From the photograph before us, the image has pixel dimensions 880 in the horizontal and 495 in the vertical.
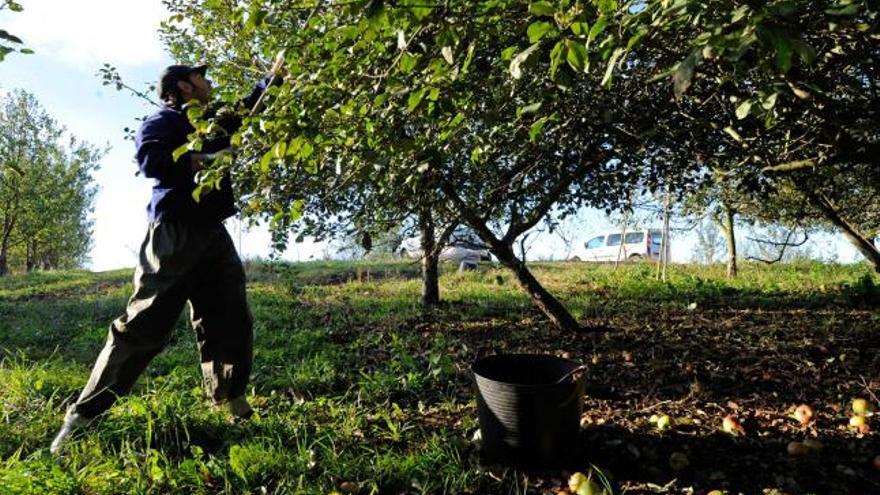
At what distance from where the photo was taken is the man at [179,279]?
8.48 ft

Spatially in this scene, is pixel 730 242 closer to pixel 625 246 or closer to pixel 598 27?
pixel 625 246

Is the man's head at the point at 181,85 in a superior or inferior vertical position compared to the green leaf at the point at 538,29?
superior

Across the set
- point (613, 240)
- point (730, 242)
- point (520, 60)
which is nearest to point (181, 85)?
point (520, 60)

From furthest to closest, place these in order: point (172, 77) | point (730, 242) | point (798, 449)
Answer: point (730, 242), point (172, 77), point (798, 449)

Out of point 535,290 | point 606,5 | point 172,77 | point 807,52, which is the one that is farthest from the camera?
point 535,290

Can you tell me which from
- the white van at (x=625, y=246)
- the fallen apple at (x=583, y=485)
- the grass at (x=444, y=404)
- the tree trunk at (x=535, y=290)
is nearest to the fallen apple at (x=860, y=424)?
the grass at (x=444, y=404)

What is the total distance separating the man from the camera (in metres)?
2.59

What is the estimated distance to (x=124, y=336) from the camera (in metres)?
2.60

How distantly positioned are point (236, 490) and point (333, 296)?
6.54m

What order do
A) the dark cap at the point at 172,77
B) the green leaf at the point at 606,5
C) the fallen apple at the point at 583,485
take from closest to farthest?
1. the green leaf at the point at 606,5
2. the fallen apple at the point at 583,485
3. the dark cap at the point at 172,77

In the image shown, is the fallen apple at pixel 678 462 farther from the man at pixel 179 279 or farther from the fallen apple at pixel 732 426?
the man at pixel 179 279

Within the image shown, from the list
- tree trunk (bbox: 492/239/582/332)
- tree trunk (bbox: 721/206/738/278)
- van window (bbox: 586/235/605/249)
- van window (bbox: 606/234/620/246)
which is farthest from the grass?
van window (bbox: 586/235/605/249)

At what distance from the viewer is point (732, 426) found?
267 centimetres

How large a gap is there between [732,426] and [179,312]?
2833 mm
